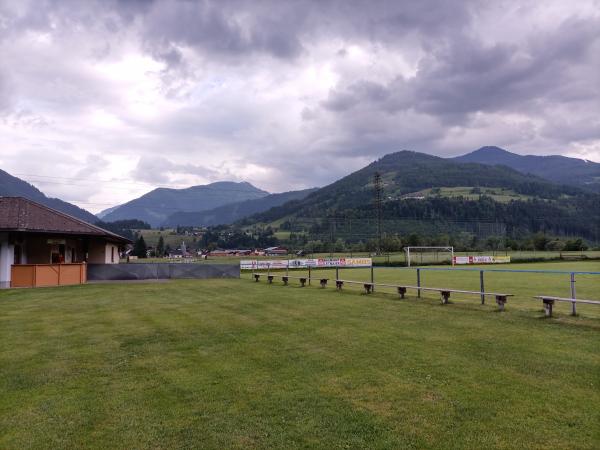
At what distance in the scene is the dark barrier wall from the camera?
32.2 metres

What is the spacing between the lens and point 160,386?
6.85m

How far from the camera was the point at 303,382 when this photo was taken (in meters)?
6.93

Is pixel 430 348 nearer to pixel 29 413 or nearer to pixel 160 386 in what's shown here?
pixel 160 386

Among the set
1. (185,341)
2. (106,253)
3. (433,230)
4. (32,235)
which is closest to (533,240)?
(433,230)

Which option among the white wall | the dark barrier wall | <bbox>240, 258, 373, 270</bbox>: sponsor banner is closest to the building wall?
the dark barrier wall

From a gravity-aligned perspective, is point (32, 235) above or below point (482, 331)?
above

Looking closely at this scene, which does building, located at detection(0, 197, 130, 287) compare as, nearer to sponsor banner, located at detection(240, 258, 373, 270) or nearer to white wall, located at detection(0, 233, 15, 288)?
white wall, located at detection(0, 233, 15, 288)

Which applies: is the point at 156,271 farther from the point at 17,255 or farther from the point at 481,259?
the point at 481,259

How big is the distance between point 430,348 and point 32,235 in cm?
2622

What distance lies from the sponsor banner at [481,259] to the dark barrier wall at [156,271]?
36361 mm

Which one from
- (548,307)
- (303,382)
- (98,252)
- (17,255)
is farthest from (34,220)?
(548,307)

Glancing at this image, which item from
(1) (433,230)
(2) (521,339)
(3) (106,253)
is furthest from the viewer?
(1) (433,230)

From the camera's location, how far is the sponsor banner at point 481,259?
62.7 m

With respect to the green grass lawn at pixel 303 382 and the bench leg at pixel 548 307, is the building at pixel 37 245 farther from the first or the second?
the bench leg at pixel 548 307
